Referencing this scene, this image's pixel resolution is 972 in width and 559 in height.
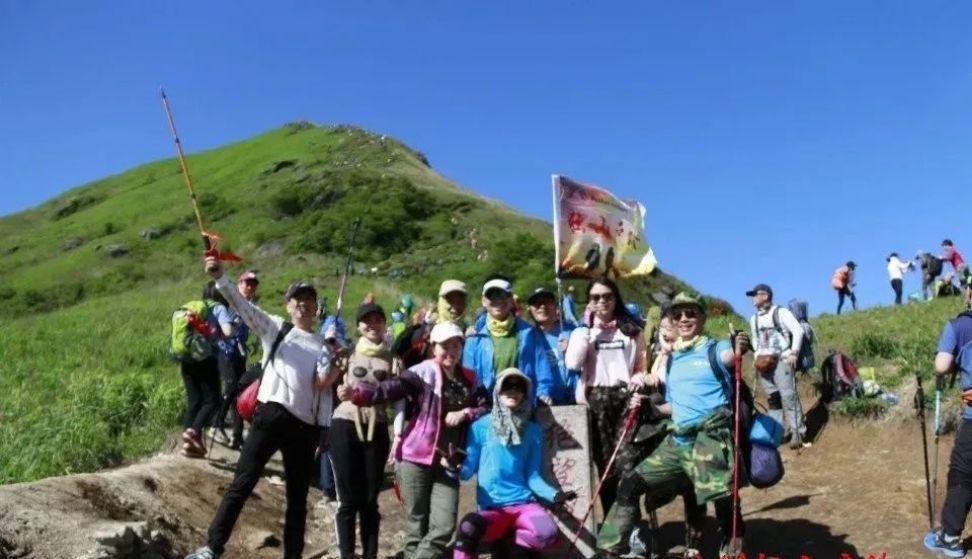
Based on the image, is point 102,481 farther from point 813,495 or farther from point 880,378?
point 880,378

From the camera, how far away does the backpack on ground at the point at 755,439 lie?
5.65 meters

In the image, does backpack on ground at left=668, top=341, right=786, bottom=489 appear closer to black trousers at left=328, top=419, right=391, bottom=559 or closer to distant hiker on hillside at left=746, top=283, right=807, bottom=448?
black trousers at left=328, top=419, right=391, bottom=559

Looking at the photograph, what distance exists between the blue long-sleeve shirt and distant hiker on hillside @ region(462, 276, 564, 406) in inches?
19.5

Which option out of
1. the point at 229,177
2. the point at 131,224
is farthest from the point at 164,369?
the point at 229,177

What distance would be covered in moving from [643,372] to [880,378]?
6.12 metres

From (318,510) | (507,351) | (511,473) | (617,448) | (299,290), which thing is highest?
(299,290)

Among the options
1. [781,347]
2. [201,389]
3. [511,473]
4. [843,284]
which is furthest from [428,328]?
[843,284]

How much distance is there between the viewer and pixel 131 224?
61.5 meters

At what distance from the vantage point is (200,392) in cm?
853

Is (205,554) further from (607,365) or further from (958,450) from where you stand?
(958,450)

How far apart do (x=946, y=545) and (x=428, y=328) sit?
4099 millimetres

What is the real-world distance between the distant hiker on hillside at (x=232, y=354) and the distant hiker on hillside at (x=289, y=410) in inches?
93.5

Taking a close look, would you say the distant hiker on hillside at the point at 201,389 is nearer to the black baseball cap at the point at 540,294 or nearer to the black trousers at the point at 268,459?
the black trousers at the point at 268,459

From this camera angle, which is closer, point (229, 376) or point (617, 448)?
point (617, 448)
